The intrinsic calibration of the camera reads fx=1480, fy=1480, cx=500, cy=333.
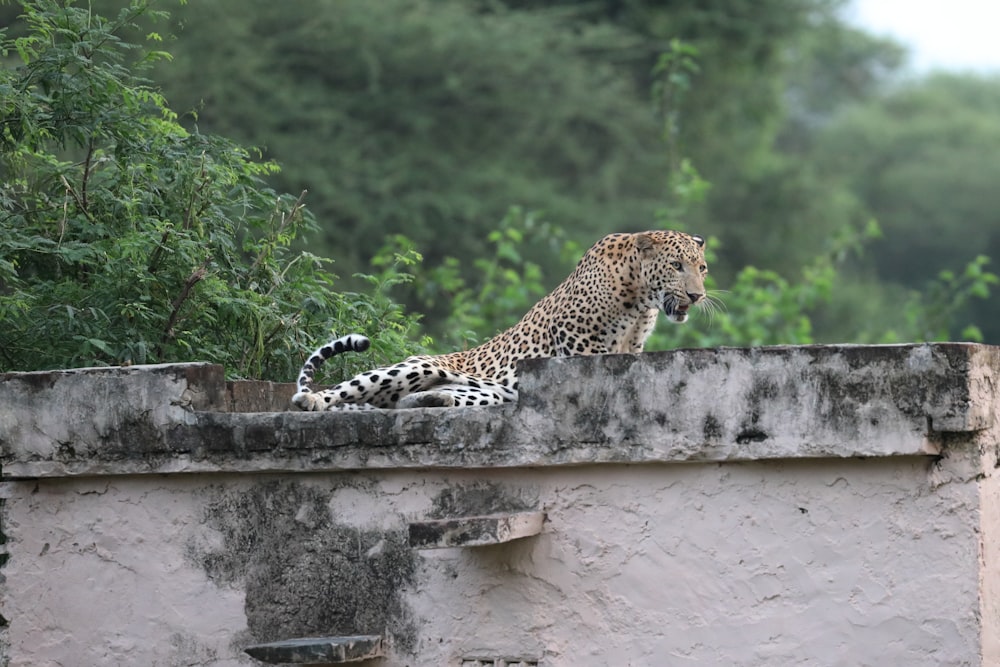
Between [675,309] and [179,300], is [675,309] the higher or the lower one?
the higher one

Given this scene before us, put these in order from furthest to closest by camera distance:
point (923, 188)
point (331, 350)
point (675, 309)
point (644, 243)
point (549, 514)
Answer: point (923, 188) → point (644, 243) → point (675, 309) → point (331, 350) → point (549, 514)

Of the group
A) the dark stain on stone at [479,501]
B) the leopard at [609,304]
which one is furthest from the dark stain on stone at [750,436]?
the leopard at [609,304]

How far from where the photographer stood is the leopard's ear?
834 cm

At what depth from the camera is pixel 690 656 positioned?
199 inches

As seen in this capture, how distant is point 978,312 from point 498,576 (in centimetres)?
3287

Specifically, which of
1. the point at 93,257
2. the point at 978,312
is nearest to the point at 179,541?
the point at 93,257

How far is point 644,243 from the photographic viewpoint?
8.38 meters

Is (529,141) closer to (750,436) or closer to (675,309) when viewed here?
(675,309)

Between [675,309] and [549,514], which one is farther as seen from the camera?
[675,309]

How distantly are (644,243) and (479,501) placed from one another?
3.34 m

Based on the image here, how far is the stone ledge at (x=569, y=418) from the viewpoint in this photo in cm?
482

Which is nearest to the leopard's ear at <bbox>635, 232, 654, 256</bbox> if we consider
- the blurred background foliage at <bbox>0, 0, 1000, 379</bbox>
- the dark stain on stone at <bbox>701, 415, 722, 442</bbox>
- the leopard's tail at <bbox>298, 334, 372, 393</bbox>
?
the leopard's tail at <bbox>298, 334, 372, 393</bbox>

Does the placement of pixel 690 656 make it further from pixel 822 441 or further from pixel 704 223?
pixel 704 223

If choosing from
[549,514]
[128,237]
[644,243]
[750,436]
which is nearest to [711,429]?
[750,436]
